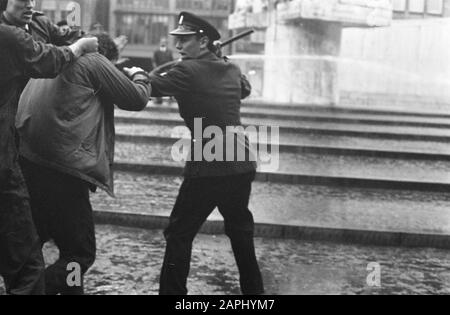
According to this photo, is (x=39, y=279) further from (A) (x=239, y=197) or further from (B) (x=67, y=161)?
(A) (x=239, y=197)

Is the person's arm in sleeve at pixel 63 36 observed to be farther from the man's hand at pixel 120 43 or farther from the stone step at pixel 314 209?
the stone step at pixel 314 209

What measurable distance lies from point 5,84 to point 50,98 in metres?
0.32

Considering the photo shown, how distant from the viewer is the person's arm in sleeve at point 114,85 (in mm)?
3832

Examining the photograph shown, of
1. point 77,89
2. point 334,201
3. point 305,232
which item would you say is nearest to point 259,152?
point 334,201

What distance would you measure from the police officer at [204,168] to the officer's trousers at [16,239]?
2.75 feet

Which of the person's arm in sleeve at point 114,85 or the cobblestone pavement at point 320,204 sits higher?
the person's arm in sleeve at point 114,85

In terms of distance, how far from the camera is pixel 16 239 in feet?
11.6

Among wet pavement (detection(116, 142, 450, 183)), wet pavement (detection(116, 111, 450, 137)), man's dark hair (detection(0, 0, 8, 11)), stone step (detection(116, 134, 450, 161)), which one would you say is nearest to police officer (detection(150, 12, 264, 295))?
man's dark hair (detection(0, 0, 8, 11))

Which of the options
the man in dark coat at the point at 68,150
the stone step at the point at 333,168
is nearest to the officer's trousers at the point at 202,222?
the man in dark coat at the point at 68,150

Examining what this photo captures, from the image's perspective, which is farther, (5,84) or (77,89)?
(77,89)

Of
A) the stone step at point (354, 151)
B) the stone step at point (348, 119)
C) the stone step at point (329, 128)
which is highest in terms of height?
the stone step at point (348, 119)

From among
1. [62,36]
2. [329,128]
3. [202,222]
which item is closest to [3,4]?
[62,36]

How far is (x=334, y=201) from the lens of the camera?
767 centimetres

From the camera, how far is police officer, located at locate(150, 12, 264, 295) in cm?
408
